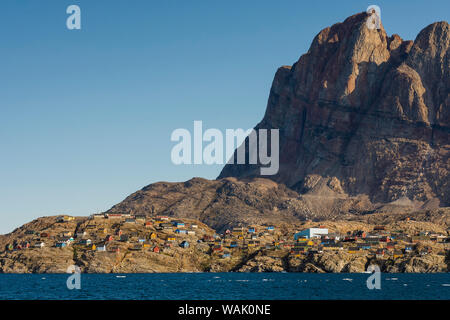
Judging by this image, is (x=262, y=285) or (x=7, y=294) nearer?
Answer: (x=7, y=294)

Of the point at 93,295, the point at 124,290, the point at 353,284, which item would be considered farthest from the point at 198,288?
the point at 353,284
